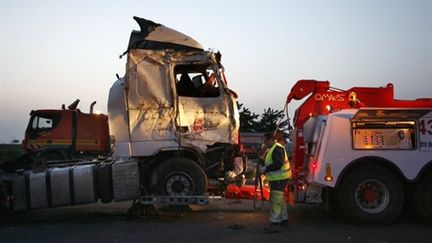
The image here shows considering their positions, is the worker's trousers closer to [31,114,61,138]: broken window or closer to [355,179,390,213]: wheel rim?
[355,179,390,213]: wheel rim

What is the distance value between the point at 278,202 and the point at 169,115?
2.52 m

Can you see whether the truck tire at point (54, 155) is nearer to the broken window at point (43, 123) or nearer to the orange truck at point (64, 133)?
the orange truck at point (64, 133)

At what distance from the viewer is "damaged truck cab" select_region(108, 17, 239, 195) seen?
9.20m

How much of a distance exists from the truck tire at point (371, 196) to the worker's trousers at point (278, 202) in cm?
94

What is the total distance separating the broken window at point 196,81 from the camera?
962cm

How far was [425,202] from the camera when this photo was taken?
8320 mm

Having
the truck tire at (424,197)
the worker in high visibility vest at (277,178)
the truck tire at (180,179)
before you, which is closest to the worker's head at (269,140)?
the worker in high visibility vest at (277,178)

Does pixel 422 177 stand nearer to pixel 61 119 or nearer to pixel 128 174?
pixel 128 174

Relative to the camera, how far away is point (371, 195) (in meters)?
8.43

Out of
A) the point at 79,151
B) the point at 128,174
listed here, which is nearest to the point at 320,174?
the point at 128,174

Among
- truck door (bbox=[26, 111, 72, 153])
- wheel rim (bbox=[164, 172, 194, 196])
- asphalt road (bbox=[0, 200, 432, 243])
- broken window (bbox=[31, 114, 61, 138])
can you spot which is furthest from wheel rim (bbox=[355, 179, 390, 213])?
broken window (bbox=[31, 114, 61, 138])

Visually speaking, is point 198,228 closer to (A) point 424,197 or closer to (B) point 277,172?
(B) point 277,172

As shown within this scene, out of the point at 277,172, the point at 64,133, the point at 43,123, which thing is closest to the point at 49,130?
the point at 43,123

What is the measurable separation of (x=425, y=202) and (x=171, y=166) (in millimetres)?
4302
